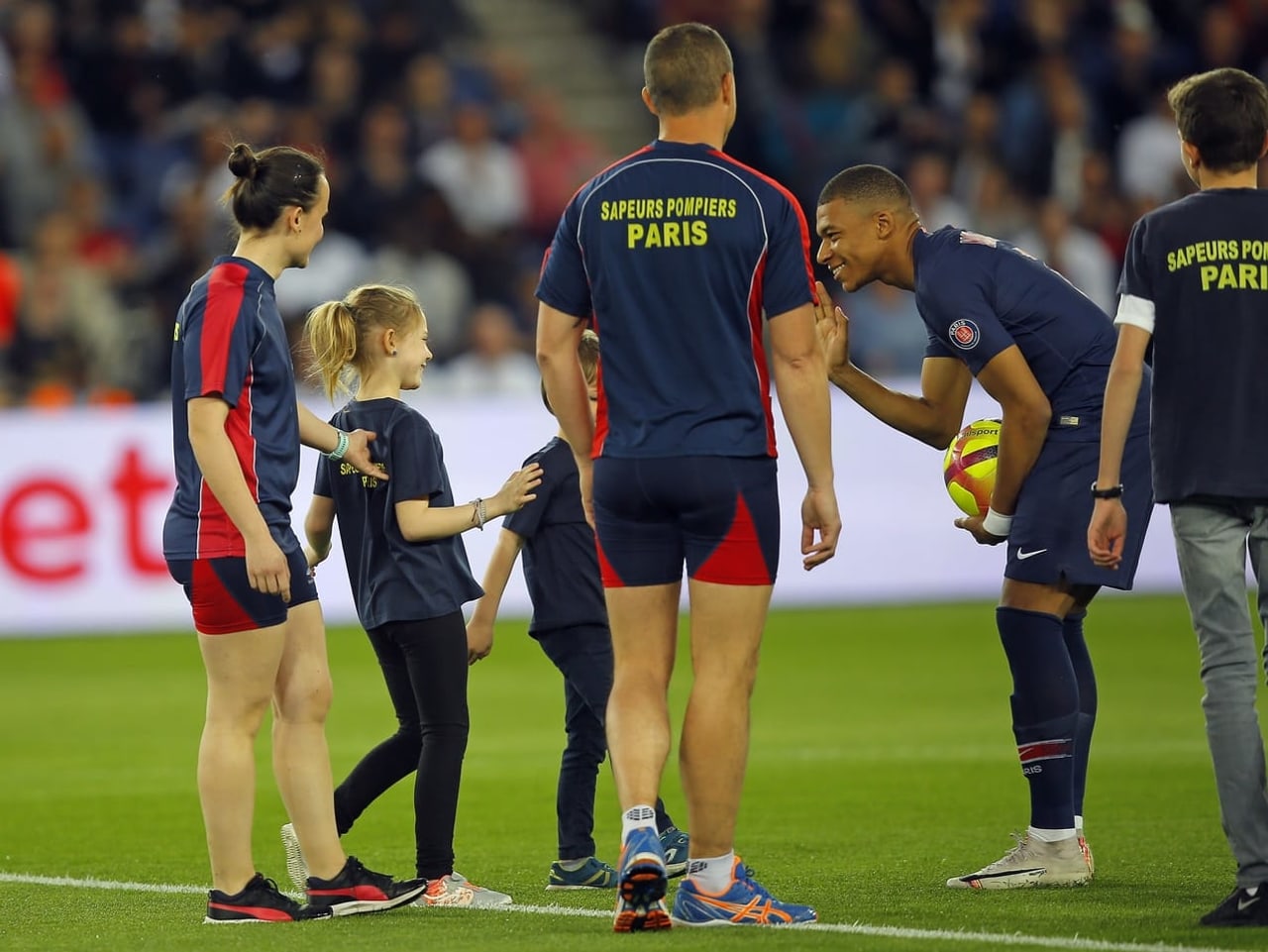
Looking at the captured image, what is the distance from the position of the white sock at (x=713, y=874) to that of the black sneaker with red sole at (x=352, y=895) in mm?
1048

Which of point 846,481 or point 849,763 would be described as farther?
point 846,481

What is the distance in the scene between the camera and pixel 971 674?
13422mm

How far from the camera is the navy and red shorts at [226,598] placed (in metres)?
6.13

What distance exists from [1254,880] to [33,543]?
11401 mm

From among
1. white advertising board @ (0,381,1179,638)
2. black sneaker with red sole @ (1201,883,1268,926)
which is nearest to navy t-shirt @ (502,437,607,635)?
black sneaker with red sole @ (1201,883,1268,926)

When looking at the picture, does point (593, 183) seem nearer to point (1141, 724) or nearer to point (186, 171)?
point (1141, 724)

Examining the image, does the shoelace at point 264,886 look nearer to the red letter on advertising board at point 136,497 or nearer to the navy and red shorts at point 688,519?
the navy and red shorts at point 688,519

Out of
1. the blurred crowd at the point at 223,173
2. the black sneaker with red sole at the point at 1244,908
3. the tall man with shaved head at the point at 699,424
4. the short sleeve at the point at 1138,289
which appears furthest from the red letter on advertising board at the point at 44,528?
the black sneaker with red sole at the point at 1244,908

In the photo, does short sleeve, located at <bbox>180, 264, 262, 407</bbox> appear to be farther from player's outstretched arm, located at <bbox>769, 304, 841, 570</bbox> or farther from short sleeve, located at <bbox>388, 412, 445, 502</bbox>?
player's outstretched arm, located at <bbox>769, 304, 841, 570</bbox>

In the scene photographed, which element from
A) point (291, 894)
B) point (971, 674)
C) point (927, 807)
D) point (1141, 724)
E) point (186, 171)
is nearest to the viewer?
point (291, 894)

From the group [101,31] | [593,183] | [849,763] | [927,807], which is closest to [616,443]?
[593,183]

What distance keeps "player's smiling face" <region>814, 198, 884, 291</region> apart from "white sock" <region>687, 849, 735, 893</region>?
2.19m

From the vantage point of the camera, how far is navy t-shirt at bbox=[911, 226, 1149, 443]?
6.95 metres

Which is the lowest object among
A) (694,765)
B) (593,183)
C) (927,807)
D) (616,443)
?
(927,807)
